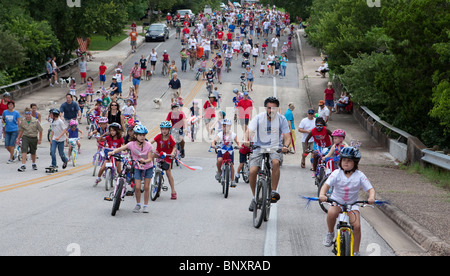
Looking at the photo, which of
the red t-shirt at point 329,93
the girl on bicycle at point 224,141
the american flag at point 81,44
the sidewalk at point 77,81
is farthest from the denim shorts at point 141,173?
the american flag at point 81,44

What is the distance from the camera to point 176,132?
22.0 metres

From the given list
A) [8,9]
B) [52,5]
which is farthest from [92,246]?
[52,5]

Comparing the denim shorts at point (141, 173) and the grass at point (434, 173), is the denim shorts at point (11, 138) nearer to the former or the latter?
the denim shorts at point (141, 173)

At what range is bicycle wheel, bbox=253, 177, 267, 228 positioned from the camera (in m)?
11.8

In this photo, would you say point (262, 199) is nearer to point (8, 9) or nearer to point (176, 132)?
point (176, 132)

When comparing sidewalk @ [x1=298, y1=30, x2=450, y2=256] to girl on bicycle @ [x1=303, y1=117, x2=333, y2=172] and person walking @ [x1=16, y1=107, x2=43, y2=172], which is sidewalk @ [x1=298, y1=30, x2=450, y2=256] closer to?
girl on bicycle @ [x1=303, y1=117, x2=333, y2=172]

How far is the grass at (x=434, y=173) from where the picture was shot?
60.0ft

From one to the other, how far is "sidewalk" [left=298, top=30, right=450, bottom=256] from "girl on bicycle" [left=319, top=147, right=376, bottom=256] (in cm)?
205

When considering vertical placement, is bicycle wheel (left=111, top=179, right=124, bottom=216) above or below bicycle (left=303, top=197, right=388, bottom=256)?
below

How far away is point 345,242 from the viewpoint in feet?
28.8

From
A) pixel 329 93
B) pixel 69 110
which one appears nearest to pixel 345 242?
pixel 69 110

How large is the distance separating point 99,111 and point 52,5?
824 inches

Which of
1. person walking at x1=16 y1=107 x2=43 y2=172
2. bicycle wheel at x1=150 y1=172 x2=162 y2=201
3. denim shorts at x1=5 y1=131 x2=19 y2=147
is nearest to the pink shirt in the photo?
bicycle wheel at x1=150 y1=172 x2=162 y2=201

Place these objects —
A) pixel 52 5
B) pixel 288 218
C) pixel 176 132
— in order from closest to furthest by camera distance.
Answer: pixel 288 218
pixel 176 132
pixel 52 5
